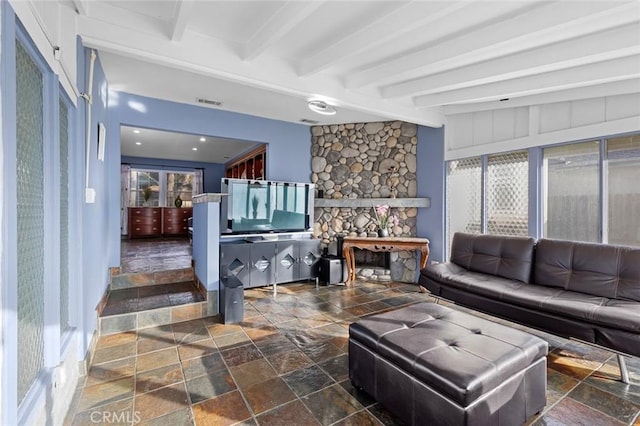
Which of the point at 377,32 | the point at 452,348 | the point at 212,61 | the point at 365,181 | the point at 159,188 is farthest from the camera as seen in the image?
the point at 159,188

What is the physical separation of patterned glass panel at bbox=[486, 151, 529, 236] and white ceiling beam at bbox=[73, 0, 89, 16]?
4.65 m

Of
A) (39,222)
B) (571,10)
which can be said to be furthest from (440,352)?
(571,10)

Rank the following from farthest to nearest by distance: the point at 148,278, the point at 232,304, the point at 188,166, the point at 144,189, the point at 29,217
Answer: the point at 188,166 → the point at 144,189 → the point at 148,278 → the point at 232,304 → the point at 29,217

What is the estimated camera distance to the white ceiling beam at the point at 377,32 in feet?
6.81

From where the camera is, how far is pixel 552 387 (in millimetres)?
2006

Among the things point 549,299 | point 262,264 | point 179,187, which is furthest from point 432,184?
point 179,187

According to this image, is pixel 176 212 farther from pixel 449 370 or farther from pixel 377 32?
pixel 449 370

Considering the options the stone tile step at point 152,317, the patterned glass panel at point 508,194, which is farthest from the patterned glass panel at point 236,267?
the patterned glass panel at point 508,194

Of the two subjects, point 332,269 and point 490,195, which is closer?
point 490,195

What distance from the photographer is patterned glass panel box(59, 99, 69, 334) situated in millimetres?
1841

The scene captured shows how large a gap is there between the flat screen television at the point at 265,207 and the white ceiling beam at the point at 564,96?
2.54 meters

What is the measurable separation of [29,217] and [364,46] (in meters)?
2.51

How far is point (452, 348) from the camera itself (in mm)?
1631

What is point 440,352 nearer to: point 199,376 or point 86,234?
point 199,376
